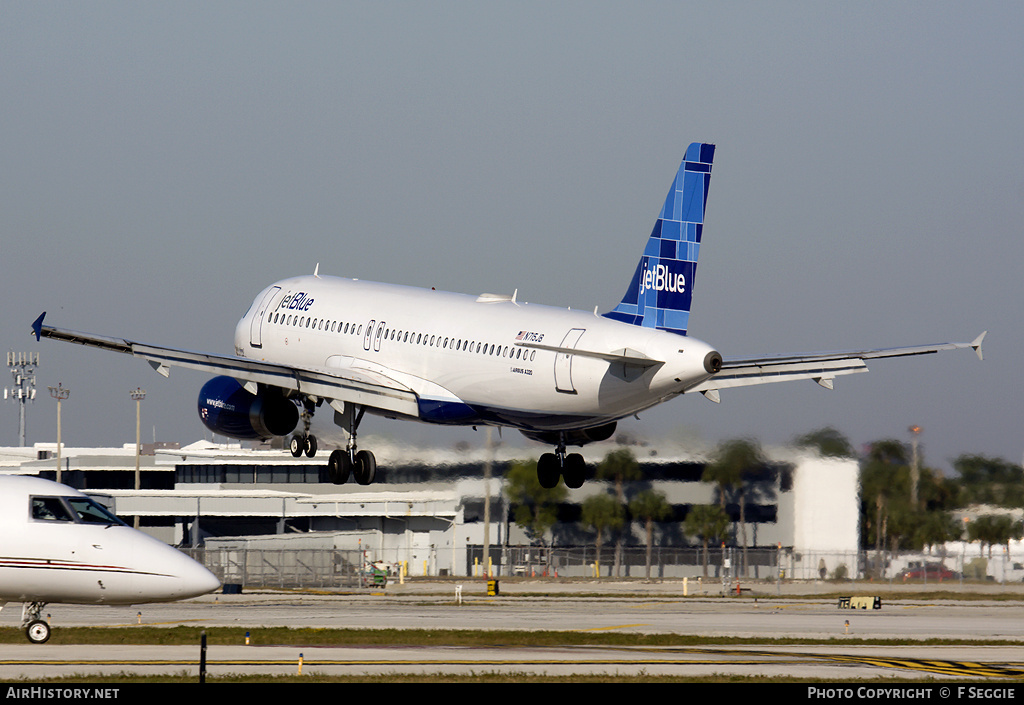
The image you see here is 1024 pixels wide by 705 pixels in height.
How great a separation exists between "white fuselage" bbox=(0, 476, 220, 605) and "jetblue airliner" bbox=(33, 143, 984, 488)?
38.3 ft

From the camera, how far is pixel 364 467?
47.7 meters

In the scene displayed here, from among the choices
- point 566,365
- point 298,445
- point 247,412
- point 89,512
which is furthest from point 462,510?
point 89,512

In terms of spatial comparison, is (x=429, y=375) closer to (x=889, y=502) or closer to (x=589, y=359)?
(x=589, y=359)

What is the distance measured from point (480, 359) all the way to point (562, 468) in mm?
6349

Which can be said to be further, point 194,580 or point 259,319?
point 259,319

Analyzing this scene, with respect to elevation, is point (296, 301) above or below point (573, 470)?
above

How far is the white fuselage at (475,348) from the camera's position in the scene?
37.9 metres

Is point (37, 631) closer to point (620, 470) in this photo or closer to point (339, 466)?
point (339, 466)

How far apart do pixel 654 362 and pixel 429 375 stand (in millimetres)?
9843

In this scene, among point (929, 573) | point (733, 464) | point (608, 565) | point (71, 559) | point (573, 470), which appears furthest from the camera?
point (608, 565)

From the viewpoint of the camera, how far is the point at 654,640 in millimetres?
38219

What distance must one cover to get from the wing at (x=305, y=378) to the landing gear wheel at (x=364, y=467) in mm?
2487

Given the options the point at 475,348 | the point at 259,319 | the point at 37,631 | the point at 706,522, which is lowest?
the point at 37,631

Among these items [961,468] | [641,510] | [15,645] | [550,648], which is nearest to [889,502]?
[961,468]
